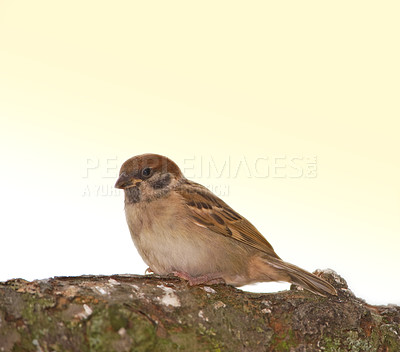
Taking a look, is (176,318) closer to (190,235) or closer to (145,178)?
(190,235)

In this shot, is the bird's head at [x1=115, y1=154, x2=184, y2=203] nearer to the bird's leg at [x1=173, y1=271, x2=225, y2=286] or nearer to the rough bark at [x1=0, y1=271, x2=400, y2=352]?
the bird's leg at [x1=173, y1=271, x2=225, y2=286]

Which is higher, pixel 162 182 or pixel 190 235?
pixel 162 182

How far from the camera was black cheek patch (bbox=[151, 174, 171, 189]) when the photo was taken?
389 cm

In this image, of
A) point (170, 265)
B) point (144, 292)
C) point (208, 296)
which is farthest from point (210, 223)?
point (144, 292)

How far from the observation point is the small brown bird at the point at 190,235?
11.7ft

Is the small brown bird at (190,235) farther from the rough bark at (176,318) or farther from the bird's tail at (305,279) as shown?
the rough bark at (176,318)

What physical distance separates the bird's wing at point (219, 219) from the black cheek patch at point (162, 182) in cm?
10

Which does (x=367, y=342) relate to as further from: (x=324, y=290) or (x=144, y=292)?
(x=144, y=292)

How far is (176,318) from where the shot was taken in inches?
105

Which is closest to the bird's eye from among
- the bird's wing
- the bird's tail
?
the bird's wing

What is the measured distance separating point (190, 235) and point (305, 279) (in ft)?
2.65

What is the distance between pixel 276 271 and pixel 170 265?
773 mm

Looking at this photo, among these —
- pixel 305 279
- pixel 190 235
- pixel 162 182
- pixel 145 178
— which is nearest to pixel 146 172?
pixel 145 178

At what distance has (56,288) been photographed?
2545 millimetres
